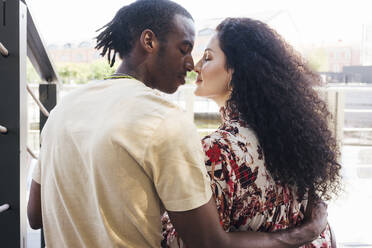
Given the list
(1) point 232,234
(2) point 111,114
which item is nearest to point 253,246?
(1) point 232,234

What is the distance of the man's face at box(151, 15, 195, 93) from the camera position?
Answer: 968mm

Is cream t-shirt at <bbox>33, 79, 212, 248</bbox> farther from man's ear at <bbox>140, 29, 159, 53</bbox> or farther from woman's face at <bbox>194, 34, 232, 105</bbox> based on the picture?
woman's face at <bbox>194, 34, 232, 105</bbox>

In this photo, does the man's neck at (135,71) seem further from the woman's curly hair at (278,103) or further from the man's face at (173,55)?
the woman's curly hair at (278,103)

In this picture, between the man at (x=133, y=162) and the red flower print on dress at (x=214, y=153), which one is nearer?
the man at (x=133, y=162)

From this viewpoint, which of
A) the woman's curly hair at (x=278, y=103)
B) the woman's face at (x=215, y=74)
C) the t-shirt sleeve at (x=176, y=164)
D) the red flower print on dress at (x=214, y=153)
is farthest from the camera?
the woman's face at (x=215, y=74)

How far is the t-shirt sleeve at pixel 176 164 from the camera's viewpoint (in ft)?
2.38

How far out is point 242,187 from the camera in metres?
0.95

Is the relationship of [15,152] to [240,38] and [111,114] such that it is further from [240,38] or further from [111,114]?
[240,38]

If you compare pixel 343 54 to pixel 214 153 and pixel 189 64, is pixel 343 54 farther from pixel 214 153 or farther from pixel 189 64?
pixel 214 153

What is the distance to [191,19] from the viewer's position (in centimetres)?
101

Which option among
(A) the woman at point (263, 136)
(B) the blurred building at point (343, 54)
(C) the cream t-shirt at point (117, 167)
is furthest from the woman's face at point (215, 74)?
(B) the blurred building at point (343, 54)

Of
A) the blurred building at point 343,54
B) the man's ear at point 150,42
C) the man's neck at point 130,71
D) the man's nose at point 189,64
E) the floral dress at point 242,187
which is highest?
the blurred building at point 343,54

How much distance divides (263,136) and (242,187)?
151mm

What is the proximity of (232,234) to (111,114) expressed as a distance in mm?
353
